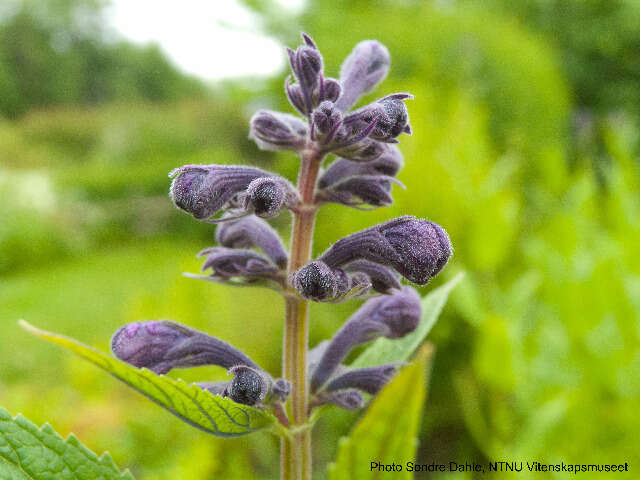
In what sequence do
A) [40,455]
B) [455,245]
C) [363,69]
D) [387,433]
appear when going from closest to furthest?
[40,455], [387,433], [363,69], [455,245]

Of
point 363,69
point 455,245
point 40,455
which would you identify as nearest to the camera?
point 40,455

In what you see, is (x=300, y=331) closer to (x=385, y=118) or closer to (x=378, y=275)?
(x=378, y=275)

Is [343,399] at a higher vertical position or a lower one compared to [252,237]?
lower

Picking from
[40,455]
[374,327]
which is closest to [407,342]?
[374,327]

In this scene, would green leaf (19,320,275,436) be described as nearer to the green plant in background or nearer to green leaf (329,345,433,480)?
the green plant in background

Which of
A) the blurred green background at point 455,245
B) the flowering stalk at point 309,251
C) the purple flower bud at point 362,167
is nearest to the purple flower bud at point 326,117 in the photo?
the flowering stalk at point 309,251

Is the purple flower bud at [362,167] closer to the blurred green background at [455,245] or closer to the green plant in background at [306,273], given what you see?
the green plant in background at [306,273]

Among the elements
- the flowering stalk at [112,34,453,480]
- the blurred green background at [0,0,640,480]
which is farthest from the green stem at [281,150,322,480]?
the blurred green background at [0,0,640,480]
